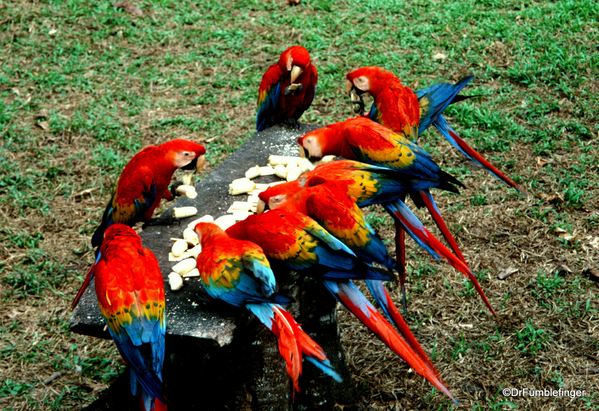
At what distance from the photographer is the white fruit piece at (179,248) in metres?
2.21

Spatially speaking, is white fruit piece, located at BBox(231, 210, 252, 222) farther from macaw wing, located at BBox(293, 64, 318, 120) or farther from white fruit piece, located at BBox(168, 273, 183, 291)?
macaw wing, located at BBox(293, 64, 318, 120)

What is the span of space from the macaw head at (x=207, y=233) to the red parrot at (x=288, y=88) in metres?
1.35

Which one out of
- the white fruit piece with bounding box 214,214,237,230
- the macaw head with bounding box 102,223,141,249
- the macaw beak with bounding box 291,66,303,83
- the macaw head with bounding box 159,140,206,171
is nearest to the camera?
the macaw head with bounding box 102,223,141,249

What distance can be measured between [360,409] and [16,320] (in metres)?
2.05

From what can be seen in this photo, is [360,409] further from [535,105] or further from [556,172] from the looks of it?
[535,105]

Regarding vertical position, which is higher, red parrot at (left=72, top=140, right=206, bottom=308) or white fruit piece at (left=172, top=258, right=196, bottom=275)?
red parrot at (left=72, top=140, right=206, bottom=308)

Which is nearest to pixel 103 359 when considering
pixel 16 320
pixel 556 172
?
pixel 16 320

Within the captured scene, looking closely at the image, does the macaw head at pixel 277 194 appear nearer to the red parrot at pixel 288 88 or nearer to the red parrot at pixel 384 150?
the red parrot at pixel 384 150

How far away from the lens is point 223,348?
1952 mm

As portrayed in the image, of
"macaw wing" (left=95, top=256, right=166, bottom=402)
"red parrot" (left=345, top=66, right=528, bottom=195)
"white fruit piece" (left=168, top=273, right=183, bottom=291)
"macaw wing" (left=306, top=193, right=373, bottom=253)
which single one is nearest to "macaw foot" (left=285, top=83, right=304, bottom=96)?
"red parrot" (left=345, top=66, right=528, bottom=195)

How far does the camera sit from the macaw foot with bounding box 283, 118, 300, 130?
10.9 ft

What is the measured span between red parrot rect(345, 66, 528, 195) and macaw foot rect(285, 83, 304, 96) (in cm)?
38

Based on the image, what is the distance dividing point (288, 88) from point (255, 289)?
1.83 meters

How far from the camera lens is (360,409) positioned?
2490 mm
